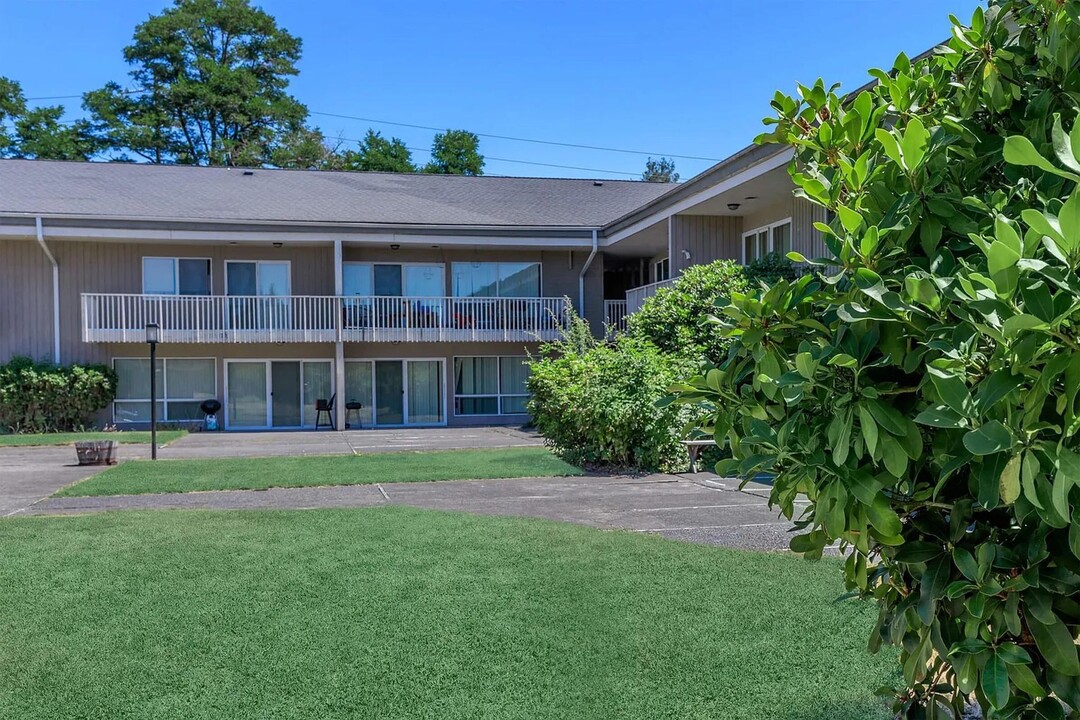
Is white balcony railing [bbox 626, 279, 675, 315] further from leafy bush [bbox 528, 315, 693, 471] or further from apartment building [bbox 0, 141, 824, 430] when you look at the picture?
leafy bush [bbox 528, 315, 693, 471]

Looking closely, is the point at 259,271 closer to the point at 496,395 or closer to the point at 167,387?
the point at 167,387

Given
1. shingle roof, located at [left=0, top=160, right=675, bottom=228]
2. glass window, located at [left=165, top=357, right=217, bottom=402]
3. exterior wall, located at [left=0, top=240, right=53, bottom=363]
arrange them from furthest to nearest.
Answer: glass window, located at [left=165, top=357, right=217, bottom=402]
shingle roof, located at [left=0, top=160, right=675, bottom=228]
exterior wall, located at [left=0, top=240, right=53, bottom=363]

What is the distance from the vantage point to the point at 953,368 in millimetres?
1386

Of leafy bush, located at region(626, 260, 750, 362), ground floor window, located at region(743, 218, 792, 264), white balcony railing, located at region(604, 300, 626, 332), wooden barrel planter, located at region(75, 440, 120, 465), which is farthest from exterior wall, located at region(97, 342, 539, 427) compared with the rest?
wooden barrel planter, located at region(75, 440, 120, 465)

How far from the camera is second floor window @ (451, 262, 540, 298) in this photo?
2316 centimetres

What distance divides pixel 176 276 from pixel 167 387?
2.98m

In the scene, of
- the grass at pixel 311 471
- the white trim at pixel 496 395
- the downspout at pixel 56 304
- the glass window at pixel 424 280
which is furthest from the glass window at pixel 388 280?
the grass at pixel 311 471

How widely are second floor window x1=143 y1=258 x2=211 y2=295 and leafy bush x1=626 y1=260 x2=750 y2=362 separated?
43.5ft

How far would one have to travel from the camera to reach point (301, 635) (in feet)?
14.9

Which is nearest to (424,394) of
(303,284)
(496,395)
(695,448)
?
(496,395)

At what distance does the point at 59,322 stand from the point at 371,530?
1733 cm

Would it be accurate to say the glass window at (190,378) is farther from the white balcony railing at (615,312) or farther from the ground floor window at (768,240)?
the ground floor window at (768,240)

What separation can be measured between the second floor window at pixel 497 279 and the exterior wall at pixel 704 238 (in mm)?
6501

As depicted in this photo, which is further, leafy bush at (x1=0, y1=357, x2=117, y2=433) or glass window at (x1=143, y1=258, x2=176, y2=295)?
glass window at (x1=143, y1=258, x2=176, y2=295)
